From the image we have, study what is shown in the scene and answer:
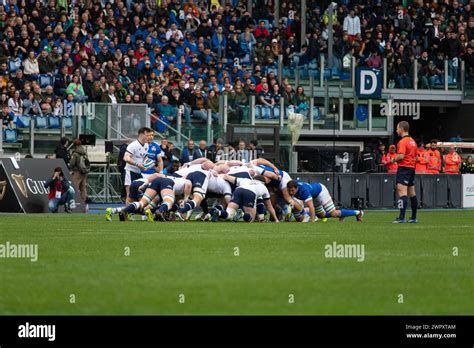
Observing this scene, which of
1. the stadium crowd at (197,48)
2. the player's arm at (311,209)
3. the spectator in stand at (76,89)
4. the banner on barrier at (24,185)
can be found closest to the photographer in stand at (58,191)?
the banner on barrier at (24,185)

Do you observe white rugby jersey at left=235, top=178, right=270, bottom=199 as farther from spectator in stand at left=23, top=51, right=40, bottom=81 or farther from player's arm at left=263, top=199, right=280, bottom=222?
spectator in stand at left=23, top=51, right=40, bottom=81

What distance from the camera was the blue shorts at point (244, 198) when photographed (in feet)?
89.6

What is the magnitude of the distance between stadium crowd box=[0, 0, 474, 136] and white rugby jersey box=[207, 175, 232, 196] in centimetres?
1123

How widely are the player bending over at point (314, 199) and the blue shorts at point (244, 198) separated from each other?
0.92m

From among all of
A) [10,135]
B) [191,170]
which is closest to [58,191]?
[10,135]

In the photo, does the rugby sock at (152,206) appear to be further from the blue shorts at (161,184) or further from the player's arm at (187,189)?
the player's arm at (187,189)

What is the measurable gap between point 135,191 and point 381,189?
14.3 meters

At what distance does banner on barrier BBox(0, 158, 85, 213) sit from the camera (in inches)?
1330

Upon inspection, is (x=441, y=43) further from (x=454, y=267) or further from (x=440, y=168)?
(x=454, y=267)

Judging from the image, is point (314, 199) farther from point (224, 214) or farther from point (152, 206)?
point (152, 206)

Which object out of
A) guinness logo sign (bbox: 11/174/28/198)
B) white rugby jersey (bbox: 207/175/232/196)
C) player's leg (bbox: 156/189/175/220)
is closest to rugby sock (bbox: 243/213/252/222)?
white rugby jersey (bbox: 207/175/232/196)

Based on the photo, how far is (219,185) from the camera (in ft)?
92.1
